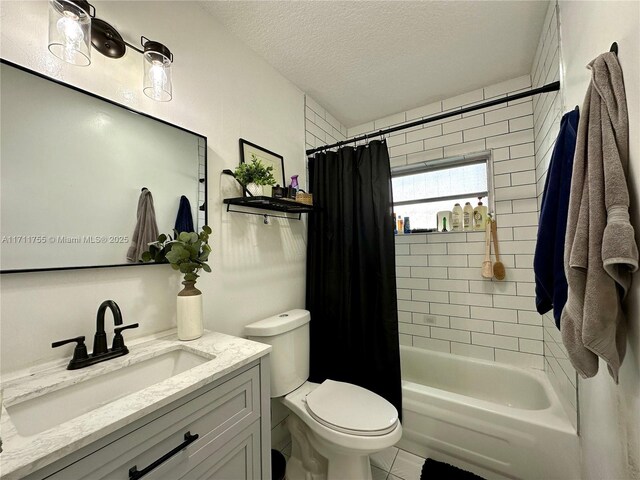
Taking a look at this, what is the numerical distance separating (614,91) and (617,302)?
57 centimetres

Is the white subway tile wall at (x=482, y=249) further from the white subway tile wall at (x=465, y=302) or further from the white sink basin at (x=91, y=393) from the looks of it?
the white sink basin at (x=91, y=393)

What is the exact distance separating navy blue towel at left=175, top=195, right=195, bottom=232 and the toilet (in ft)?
2.07

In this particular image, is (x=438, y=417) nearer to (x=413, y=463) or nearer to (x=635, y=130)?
(x=413, y=463)

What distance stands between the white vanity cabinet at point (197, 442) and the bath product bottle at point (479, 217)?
1913mm

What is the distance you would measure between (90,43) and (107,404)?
1.14 metres

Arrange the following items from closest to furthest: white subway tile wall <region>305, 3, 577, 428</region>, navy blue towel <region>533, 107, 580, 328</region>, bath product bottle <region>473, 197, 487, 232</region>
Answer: navy blue towel <region>533, 107, 580, 328</region> < white subway tile wall <region>305, 3, 577, 428</region> < bath product bottle <region>473, 197, 487, 232</region>

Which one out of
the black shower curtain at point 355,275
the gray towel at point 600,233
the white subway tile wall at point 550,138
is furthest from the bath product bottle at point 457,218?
the gray towel at point 600,233

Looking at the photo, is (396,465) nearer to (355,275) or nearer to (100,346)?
(355,275)

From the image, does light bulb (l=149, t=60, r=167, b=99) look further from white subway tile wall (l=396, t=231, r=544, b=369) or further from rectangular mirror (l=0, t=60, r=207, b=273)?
white subway tile wall (l=396, t=231, r=544, b=369)

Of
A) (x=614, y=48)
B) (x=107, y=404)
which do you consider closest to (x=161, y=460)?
(x=107, y=404)

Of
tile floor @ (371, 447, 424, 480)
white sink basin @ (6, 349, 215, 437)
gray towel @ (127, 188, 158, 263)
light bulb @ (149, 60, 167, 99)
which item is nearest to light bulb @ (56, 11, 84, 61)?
light bulb @ (149, 60, 167, 99)

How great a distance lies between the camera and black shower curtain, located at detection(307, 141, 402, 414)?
5.56 ft

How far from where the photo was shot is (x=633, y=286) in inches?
27.2

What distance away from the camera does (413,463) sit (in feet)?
5.16
